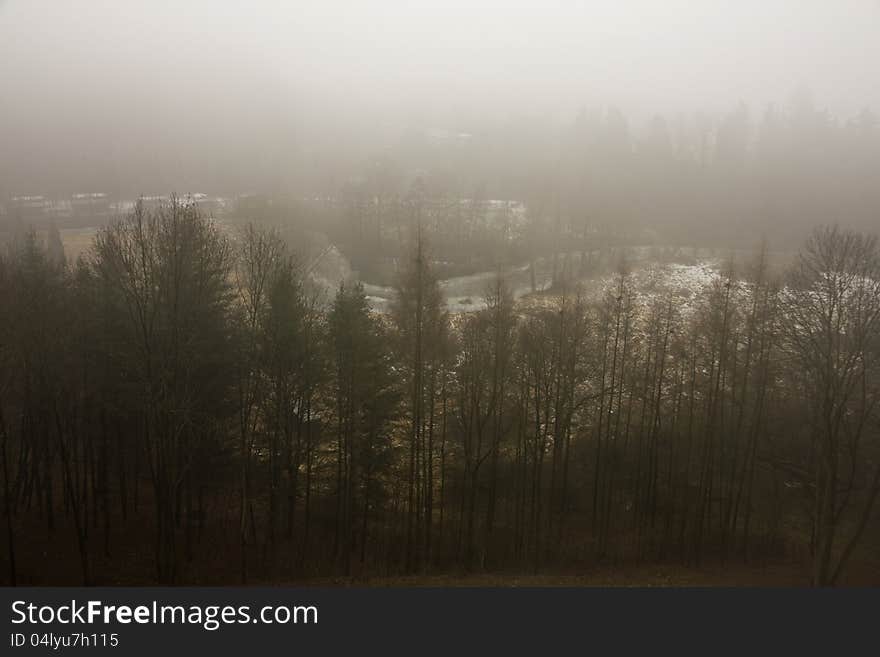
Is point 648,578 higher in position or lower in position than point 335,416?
lower

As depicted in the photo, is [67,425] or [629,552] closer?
[67,425]

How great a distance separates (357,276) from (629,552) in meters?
24.3

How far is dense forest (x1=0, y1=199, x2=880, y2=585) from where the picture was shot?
1547 centimetres

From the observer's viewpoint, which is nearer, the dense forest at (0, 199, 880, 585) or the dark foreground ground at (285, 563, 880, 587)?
the dense forest at (0, 199, 880, 585)

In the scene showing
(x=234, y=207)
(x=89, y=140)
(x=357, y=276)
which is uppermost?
(x=89, y=140)

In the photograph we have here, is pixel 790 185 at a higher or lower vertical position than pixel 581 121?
lower

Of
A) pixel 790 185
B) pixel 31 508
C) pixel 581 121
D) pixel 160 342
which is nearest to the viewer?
pixel 160 342

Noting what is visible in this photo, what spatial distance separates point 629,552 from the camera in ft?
70.5

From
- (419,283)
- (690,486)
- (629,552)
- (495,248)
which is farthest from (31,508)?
(495,248)

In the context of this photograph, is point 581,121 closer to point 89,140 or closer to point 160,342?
point 89,140

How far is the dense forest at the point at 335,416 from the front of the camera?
15.5m

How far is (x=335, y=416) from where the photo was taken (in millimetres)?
20562

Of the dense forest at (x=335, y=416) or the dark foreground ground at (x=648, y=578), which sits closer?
the dense forest at (x=335, y=416)

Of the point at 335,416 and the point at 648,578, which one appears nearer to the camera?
the point at 648,578
